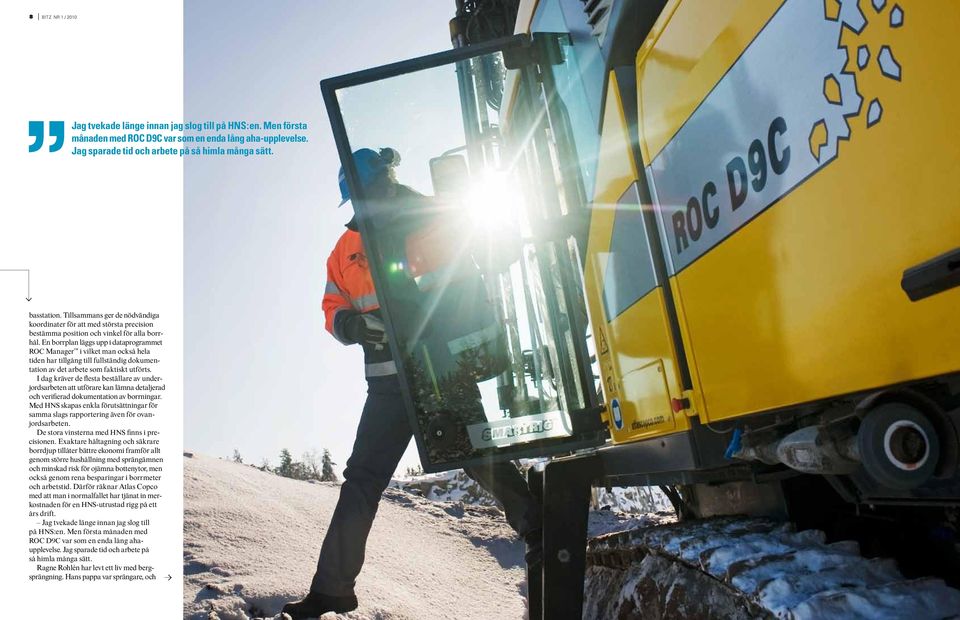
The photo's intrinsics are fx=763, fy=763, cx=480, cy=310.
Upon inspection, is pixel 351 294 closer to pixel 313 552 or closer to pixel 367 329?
pixel 367 329

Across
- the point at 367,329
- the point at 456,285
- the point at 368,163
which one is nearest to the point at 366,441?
the point at 367,329

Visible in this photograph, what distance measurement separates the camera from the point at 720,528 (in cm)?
220

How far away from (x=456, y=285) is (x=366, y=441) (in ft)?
2.77

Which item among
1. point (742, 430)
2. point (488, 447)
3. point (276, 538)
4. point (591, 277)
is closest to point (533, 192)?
point (591, 277)

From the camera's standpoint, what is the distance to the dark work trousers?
3.10 metres

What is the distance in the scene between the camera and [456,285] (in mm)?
3004

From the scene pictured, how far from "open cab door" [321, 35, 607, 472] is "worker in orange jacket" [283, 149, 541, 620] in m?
0.05

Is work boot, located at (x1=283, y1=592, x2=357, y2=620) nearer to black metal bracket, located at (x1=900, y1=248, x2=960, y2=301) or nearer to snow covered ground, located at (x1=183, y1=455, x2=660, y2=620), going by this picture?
snow covered ground, located at (x1=183, y1=455, x2=660, y2=620)

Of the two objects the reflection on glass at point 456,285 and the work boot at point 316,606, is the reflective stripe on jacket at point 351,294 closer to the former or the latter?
the reflection on glass at point 456,285

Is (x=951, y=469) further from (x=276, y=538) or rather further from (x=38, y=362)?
(x=276, y=538)

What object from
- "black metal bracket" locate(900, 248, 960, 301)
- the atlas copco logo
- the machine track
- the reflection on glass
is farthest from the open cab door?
"black metal bracket" locate(900, 248, 960, 301)

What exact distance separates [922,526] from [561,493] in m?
1.07

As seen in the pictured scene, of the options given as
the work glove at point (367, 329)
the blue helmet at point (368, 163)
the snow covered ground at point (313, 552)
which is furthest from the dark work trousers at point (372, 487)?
the blue helmet at point (368, 163)

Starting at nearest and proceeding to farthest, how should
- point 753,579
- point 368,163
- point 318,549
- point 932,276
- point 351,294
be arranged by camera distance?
point 932,276 → point 753,579 → point 368,163 → point 351,294 → point 318,549
